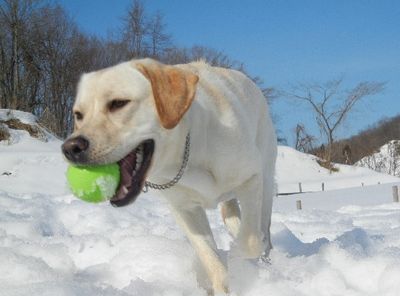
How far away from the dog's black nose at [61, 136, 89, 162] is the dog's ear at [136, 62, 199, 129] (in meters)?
0.45

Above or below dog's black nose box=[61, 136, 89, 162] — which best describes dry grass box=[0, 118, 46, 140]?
below

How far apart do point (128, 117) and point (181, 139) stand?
0.43m

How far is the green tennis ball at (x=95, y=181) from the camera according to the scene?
9.09 feet

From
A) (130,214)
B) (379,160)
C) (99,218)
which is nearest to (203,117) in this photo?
(99,218)

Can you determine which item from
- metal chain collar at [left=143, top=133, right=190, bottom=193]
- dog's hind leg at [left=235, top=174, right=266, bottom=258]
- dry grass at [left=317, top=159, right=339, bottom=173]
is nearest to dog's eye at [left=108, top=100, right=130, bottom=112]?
metal chain collar at [left=143, top=133, right=190, bottom=193]

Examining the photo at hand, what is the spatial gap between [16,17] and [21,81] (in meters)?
3.74

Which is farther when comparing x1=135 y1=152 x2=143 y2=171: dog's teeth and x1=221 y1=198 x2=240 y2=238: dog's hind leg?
x1=221 y1=198 x2=240 y2=238: dog's hind leg

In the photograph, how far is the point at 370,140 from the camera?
58.2 m

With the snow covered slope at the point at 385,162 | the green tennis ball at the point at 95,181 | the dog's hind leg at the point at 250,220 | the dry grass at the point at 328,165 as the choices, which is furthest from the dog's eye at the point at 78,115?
the snow covered slope at the point at 385,162

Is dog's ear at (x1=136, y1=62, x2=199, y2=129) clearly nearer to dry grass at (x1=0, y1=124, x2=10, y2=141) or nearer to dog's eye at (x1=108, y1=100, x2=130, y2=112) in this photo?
dog's eye at (x1=108, y1=100, x2=130, y2=112)

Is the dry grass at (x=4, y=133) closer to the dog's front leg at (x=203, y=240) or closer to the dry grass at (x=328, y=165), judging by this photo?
the dog's front leg at (x=203, y=240)

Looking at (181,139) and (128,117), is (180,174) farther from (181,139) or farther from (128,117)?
(128,117)

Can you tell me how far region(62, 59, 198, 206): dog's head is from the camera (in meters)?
2.72

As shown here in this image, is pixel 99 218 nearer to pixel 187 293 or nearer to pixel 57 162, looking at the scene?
pixel 187 293
